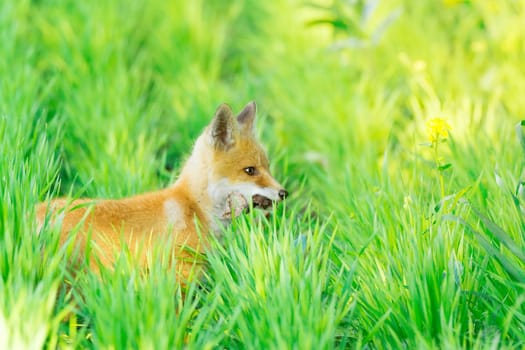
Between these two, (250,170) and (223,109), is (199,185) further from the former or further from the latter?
(223,109)

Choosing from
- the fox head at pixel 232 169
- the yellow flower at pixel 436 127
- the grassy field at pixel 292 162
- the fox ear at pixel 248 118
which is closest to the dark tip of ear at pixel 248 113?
the fox ear at pixel 248 118

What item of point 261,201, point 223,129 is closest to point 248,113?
point 223,129

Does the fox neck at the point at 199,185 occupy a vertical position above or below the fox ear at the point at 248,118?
below

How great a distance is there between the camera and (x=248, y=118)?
505 cm

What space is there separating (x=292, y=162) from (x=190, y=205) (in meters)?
Answer: 1.83

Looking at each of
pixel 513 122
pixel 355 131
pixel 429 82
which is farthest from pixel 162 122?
pixel 513 122

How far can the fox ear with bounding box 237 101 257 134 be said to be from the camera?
4.99 metres

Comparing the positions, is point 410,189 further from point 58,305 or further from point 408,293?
point 58,305

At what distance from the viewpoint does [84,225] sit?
3963 millimetres

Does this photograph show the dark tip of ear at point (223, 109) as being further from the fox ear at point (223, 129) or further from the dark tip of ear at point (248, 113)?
the dark tip of ear at point (248, 113)

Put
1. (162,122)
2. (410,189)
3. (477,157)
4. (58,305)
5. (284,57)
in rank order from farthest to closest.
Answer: (284,57)
(162,122)
(477,157)
(410,189)
(58,305)

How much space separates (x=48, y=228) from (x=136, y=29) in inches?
195

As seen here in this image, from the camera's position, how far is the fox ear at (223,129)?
4.67 meters

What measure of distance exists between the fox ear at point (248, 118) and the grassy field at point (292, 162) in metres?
0.50
